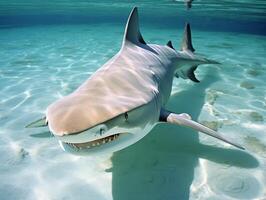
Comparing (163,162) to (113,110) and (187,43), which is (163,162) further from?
(187,43)

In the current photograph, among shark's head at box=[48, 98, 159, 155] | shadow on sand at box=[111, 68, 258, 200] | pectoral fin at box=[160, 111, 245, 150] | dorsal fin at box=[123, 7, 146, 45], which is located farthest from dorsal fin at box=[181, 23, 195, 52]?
shark's head at box=[48, 98, 159, 155]

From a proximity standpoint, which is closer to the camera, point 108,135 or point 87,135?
point 87,135

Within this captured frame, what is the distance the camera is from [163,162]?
3.68m

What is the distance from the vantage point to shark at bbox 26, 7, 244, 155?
→ 1.92 metres

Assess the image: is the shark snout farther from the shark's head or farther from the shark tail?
the shark tail

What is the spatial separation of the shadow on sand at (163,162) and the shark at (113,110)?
2.31 ft

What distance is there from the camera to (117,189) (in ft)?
10.4

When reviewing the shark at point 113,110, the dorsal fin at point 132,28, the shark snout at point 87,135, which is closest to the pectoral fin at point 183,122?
the shark at point 113,110

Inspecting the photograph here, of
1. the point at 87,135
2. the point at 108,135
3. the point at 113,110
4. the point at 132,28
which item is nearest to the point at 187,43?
the point at 132,28

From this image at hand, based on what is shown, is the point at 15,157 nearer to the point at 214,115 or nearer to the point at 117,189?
the point at 117,189

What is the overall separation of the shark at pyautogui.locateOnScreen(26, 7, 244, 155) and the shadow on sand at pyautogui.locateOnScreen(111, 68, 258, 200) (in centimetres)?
70

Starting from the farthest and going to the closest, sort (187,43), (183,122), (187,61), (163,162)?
(187,43), (187,61), (163,162), (183,122)

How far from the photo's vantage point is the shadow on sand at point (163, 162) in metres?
3.14

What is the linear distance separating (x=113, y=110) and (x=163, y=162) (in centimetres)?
182
